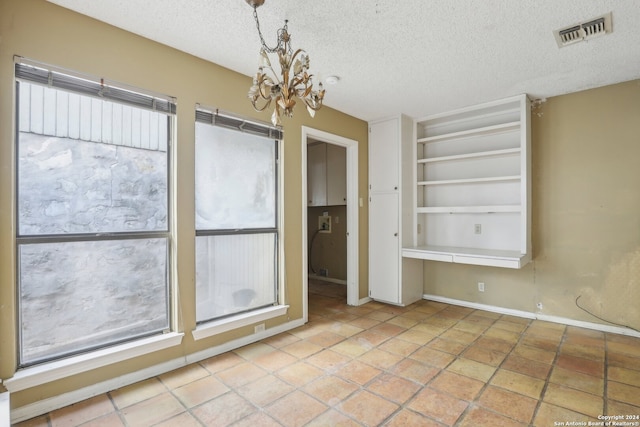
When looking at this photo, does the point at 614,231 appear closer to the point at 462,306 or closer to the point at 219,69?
the point at 462,306

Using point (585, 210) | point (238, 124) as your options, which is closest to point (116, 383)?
point (238, 124)

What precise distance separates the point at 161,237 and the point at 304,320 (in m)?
1.77

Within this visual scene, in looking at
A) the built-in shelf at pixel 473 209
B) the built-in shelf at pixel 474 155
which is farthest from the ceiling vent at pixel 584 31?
the built-in shelf at pixel 473 209

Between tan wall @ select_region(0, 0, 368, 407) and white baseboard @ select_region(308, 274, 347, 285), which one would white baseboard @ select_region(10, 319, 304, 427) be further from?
white baseboard @ select_region(308, 274, 347, 285)

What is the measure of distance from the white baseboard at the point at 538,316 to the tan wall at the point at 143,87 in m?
→ 2.11

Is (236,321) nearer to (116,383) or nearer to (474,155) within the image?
(116,383)

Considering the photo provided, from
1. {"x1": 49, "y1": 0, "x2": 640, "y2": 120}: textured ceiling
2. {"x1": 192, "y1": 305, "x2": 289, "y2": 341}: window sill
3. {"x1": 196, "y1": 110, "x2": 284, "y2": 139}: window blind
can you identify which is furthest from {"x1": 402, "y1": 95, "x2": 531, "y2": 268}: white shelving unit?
{"x1": 196, "y1": 110, "x2": 284, "y2": 139}: window blind

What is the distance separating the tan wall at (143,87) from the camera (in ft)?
6.00

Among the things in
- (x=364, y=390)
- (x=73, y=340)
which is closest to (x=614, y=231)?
(x=364, y=390)

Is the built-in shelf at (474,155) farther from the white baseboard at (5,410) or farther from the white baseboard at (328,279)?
the white baseboard at (5,410)

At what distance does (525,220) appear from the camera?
3402mm

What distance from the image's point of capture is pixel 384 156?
422 cm

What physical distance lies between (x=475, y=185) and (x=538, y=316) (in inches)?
65.6

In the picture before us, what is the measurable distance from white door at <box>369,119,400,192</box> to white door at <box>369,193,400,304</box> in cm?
16
